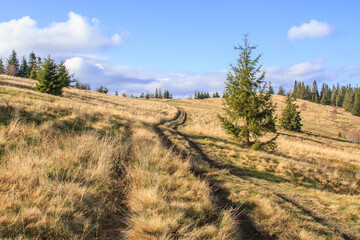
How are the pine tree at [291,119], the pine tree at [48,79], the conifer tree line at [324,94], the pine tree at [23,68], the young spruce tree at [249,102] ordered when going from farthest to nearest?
the conifer tree line at [324,94], the pine tree at [23,68], the pine tree at [291,119], the pine tree at [48,79], the young spruce tree at [249,102]

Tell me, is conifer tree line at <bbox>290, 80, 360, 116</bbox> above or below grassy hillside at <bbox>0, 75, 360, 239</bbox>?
above

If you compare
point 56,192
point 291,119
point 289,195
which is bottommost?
point 289,195

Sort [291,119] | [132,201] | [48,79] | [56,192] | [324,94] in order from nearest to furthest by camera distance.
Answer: [56,192] < [132,201] < [48,79] < [291,119] < [324,94]

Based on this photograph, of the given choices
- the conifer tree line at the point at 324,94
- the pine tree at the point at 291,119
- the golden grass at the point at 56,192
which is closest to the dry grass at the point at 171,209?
the golden grass at the point at 56,192

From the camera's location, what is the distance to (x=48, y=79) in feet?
102

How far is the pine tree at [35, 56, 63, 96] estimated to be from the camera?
29906mm

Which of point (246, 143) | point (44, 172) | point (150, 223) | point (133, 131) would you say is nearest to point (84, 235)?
point (150, 223)

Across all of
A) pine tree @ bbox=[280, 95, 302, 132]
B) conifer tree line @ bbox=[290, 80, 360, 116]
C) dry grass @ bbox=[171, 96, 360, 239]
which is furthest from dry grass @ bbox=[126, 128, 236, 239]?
conifer tree line @ bbox=[290, 80, 360, 116]

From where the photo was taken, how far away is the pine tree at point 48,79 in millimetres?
29906

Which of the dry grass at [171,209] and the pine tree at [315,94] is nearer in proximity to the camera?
the dry grass at [171,209]

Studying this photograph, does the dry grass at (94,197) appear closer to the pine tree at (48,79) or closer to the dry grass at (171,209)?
A: the dry grass at (171,209)

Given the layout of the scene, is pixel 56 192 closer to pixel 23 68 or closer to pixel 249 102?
pixel 249 102

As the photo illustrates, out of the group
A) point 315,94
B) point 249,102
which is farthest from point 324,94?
point 249,102

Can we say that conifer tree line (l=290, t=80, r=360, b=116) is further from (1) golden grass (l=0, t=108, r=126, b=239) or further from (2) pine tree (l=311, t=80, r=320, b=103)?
(1) golden grass (l=0, t=108, r=126, b=239)
